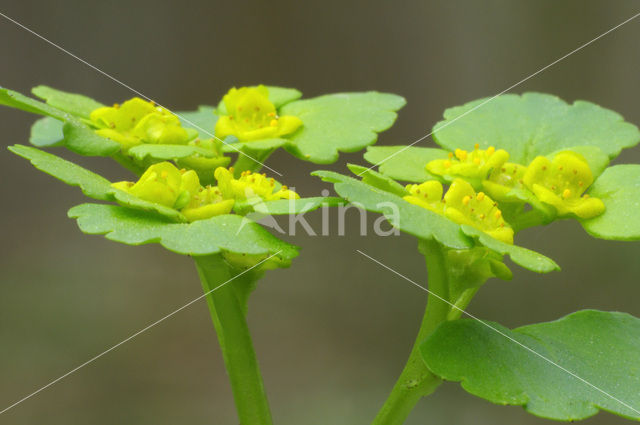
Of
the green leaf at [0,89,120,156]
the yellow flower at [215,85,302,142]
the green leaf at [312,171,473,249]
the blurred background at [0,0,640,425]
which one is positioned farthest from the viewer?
the blurred background at [0,0,640,425]

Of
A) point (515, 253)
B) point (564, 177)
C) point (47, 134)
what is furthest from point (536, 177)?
point (47, 134)

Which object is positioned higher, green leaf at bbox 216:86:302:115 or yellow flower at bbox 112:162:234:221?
green leaf at bbox 216:86:302:115

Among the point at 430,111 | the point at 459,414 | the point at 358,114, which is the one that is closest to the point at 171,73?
the point at 430,111

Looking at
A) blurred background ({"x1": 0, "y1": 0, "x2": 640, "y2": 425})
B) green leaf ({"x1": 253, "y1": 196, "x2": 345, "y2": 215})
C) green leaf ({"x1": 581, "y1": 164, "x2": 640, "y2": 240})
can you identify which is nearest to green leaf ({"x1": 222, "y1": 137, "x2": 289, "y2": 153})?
green leaf ({"x1": 253, "y1": 196, "x2": 345, "y2": 215})

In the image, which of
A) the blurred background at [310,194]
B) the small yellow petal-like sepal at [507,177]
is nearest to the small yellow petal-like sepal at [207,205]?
the small yellow petal-like sepal at [507,177]

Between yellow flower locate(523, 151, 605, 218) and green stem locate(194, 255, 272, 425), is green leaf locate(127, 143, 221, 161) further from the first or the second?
yellow flower locate(523, 151, 605, 218)

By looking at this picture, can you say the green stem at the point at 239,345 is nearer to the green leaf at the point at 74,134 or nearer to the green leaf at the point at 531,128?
the green leaf at the point at 74,134
